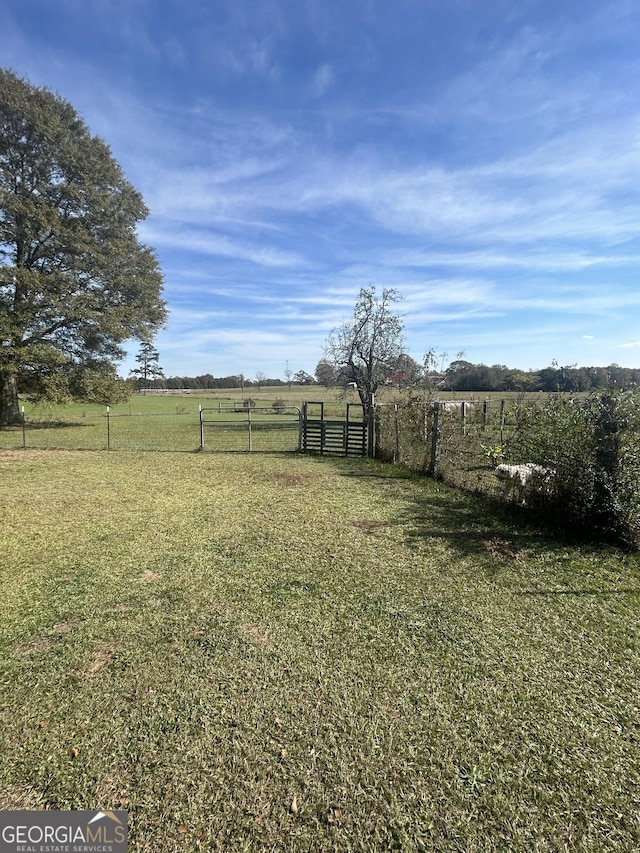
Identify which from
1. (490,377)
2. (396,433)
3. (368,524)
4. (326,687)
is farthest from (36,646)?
(490,377)

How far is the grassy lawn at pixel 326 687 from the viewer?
5.65 feet

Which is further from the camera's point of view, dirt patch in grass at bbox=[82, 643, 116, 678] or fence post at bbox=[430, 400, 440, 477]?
fence post at bbox=[430, 400, 440, 477]

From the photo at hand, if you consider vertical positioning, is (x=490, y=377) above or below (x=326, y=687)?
above

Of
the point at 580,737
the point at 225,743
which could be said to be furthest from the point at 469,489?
the point at 225,743

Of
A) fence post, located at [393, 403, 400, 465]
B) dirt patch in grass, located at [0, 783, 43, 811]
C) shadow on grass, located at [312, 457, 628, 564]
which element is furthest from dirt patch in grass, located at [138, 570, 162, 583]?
fence post, located at [393, 403, 400, 465]

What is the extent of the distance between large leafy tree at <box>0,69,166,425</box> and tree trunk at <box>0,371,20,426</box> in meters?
0.05

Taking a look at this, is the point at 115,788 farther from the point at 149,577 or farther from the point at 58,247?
the point at 58,247

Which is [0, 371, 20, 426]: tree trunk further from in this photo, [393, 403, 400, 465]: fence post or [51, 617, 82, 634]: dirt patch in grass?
[51, 617, 82, 634]: dirt patch in grass

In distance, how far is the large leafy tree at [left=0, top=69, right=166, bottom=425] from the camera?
15508mm

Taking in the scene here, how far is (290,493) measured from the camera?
23.7 feet

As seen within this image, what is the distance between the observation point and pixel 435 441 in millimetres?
8062

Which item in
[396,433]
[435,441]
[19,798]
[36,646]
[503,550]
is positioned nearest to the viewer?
[19,798]

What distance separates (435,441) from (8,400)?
63.0 feet

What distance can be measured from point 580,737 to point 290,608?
212cm
